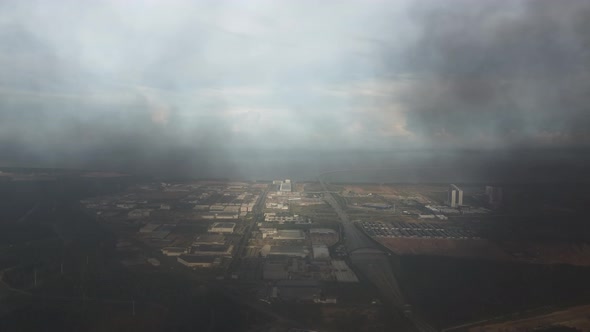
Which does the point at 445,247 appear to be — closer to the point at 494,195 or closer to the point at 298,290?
the point at 298,290

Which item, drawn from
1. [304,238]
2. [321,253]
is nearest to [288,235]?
[304,238]

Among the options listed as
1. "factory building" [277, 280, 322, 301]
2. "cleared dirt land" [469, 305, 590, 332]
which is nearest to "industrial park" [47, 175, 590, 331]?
"factory building" [277, 280, 322, 301]

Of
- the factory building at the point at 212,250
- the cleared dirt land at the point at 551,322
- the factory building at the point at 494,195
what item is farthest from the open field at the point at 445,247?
the factory building at the point at 494,195

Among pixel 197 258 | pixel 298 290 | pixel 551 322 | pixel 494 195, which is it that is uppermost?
pixel 494 195

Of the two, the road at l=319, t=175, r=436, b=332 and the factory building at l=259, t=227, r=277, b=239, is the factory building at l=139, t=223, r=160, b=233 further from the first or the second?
the road at l=319, t=175, r=436, b=332

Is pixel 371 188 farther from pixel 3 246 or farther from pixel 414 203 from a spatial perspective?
pixel 3 246
